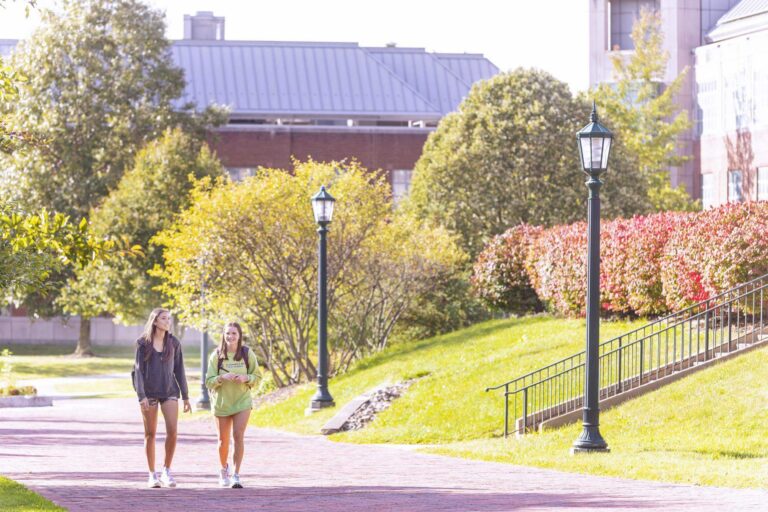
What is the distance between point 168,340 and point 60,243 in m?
2.18

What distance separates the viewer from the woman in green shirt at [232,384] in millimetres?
14031

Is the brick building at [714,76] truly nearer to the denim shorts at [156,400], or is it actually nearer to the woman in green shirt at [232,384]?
the woman in green shirt at [232,384]

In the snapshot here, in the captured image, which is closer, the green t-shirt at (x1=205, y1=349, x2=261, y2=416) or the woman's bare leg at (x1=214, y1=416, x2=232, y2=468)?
the green t-shirt at (x1=205, y1=349, x2=261, y2=416)

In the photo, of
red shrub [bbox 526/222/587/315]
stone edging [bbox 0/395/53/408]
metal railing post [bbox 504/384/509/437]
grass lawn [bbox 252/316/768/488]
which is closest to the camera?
grass lawn [bbox 252/316/768/488]

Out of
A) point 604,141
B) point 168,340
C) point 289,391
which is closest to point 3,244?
point 168,340

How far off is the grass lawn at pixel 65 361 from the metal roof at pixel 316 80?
38.3 feet

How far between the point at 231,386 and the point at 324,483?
5.78 feet

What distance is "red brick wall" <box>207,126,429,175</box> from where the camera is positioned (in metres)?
64.4

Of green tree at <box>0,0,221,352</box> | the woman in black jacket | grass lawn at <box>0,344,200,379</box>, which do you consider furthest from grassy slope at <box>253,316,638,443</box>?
green tree at <box>0,0,221,352</box>

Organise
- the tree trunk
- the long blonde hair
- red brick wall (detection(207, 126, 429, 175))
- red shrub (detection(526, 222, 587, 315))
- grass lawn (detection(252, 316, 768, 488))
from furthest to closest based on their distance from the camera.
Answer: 1. red brick wall (detection(207, 126, 429, 175))
2. the tree trunk
3. red shrub (detection(526, 222, 587, 315))
4. grass lawn (detection(252, 316, 768, 488))
5. the long blonde hair

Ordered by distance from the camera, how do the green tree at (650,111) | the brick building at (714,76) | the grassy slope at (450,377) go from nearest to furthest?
the grassy slope at (450,377)
the green tree at (650,111)
the brick building at (714,76)

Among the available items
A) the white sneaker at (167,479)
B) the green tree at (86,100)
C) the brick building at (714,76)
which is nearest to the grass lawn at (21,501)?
the white sneaker at (167,479)

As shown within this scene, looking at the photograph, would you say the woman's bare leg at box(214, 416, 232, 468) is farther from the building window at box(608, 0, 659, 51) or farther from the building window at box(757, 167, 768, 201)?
the building window at box(608, 0, 659, 51)

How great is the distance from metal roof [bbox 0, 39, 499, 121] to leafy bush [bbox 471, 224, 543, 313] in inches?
1242
